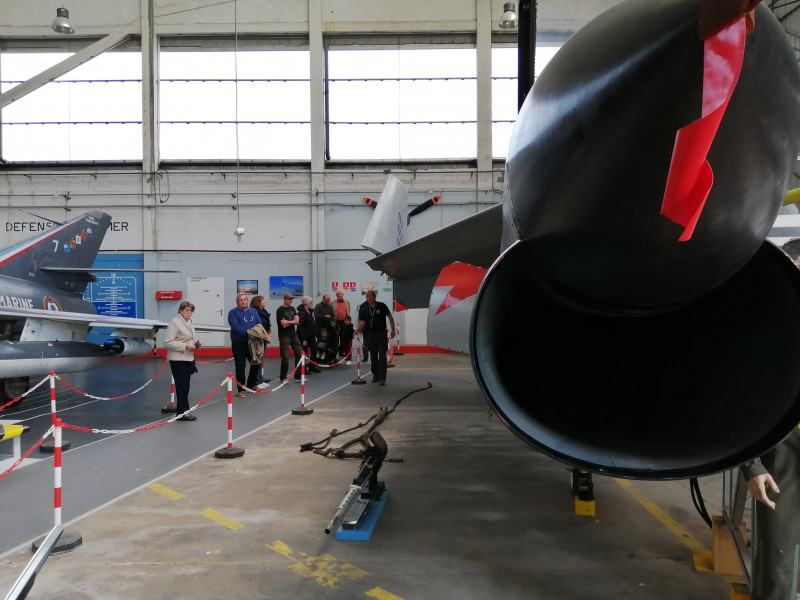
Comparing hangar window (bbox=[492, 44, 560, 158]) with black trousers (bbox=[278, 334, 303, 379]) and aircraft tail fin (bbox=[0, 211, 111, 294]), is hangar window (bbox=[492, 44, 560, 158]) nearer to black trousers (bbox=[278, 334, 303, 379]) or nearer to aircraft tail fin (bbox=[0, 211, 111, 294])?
black trousers (bbox=[278, 334, 303, 379])

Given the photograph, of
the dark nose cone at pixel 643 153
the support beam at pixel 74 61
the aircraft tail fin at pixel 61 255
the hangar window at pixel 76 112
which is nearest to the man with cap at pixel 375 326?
the aircraft tail fin at pixel 61 255

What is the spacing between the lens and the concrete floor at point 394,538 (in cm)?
251

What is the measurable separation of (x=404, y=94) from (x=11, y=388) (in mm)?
12003

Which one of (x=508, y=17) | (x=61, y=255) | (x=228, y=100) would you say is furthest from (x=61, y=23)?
(x=508, y=17)

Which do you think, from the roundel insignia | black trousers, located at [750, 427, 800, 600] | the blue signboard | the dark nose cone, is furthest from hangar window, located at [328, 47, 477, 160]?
the dark nose cone

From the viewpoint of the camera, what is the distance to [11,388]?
758cm

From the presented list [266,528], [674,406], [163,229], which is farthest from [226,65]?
[674,406]

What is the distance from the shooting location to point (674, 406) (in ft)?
6.91

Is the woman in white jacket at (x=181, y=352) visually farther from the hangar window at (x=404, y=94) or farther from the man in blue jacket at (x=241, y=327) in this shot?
the hangar window at (x=404, y=94)

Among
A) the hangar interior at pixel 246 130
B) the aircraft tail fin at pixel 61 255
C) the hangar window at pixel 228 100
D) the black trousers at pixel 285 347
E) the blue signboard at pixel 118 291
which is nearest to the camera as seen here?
the aircraft tail fin at pixel 61 255

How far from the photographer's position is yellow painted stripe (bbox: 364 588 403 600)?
241 cm

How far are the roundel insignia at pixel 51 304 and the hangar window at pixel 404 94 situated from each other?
9.03m

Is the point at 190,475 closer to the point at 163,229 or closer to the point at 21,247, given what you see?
the point at 21,247

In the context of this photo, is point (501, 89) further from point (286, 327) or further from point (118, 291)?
point (118, 291)
